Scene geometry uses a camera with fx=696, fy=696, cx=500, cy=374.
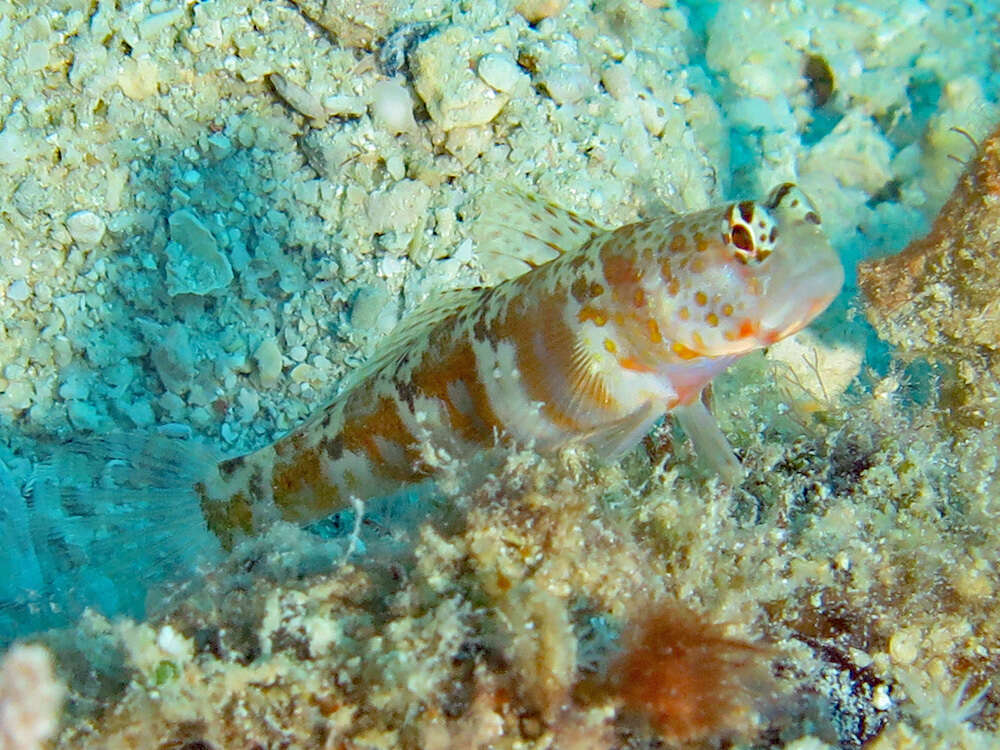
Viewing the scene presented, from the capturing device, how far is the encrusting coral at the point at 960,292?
3.04m


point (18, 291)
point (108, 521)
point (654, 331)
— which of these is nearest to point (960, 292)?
point (654, 331)

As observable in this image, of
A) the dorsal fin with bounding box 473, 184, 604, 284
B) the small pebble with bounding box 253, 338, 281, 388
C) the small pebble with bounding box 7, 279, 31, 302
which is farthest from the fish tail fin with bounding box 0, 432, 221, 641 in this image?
the dorsal fin with bounding box 473, 184, 604, 284

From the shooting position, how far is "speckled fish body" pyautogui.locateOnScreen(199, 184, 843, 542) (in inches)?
92.7

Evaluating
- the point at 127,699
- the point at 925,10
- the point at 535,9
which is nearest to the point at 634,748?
the point at 127,699

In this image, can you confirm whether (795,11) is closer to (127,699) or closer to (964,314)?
(964,314)

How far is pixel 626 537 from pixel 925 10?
6.75 metres

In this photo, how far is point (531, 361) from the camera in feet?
8.88

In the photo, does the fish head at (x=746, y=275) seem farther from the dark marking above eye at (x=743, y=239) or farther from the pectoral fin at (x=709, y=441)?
the pectoral fin at (x=709, y=441)

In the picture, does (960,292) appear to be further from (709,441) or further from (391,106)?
(391,106)

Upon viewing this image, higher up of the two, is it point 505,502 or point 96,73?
point 96,73

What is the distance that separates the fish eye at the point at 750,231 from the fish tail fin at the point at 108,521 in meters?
2.61

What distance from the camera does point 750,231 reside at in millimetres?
2334

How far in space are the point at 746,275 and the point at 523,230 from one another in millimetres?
1043

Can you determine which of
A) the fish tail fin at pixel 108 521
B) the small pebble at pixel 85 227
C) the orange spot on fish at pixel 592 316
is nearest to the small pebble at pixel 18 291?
the small pebble at pixel 85 227
